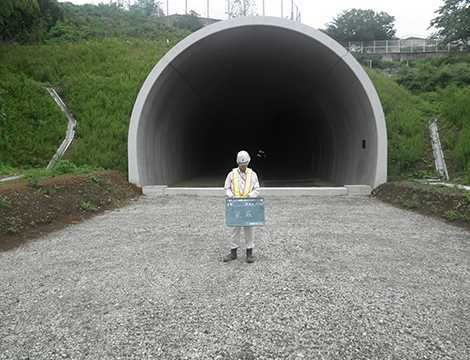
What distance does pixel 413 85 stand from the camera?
2097cm

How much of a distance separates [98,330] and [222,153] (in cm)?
2186

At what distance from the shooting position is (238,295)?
12.4 ft

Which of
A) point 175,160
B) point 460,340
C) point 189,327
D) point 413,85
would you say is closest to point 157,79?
point 175,160

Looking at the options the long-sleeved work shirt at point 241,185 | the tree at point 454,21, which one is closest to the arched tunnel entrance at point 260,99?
the long-sleeved work shirt at point 241,185

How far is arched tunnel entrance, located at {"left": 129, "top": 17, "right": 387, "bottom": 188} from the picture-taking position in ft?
37.1

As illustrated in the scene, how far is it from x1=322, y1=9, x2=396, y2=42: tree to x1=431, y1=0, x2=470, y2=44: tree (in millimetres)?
24043

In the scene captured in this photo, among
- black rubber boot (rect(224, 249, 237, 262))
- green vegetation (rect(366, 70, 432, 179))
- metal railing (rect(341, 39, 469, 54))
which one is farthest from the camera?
metal railing (rect(341, 39, 469, 54))

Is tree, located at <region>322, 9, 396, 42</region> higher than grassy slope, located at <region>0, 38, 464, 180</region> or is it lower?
higher

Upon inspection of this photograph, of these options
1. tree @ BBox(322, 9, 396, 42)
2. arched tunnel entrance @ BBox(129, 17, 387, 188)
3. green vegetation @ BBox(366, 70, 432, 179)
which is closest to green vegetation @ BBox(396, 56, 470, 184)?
green vegetation @ BBox(366, 70, 432, 179)

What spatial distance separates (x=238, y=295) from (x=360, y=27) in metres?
61.1

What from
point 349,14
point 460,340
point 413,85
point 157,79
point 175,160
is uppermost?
point 349,14

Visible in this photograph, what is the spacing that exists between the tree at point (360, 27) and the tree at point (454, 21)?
947 inches

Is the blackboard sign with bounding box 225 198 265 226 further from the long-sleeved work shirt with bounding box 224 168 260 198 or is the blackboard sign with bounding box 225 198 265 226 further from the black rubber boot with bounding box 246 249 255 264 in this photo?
the black rubber boot with bounding box 246 249 255 264

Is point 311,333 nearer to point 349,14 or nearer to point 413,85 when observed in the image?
point 413,85
